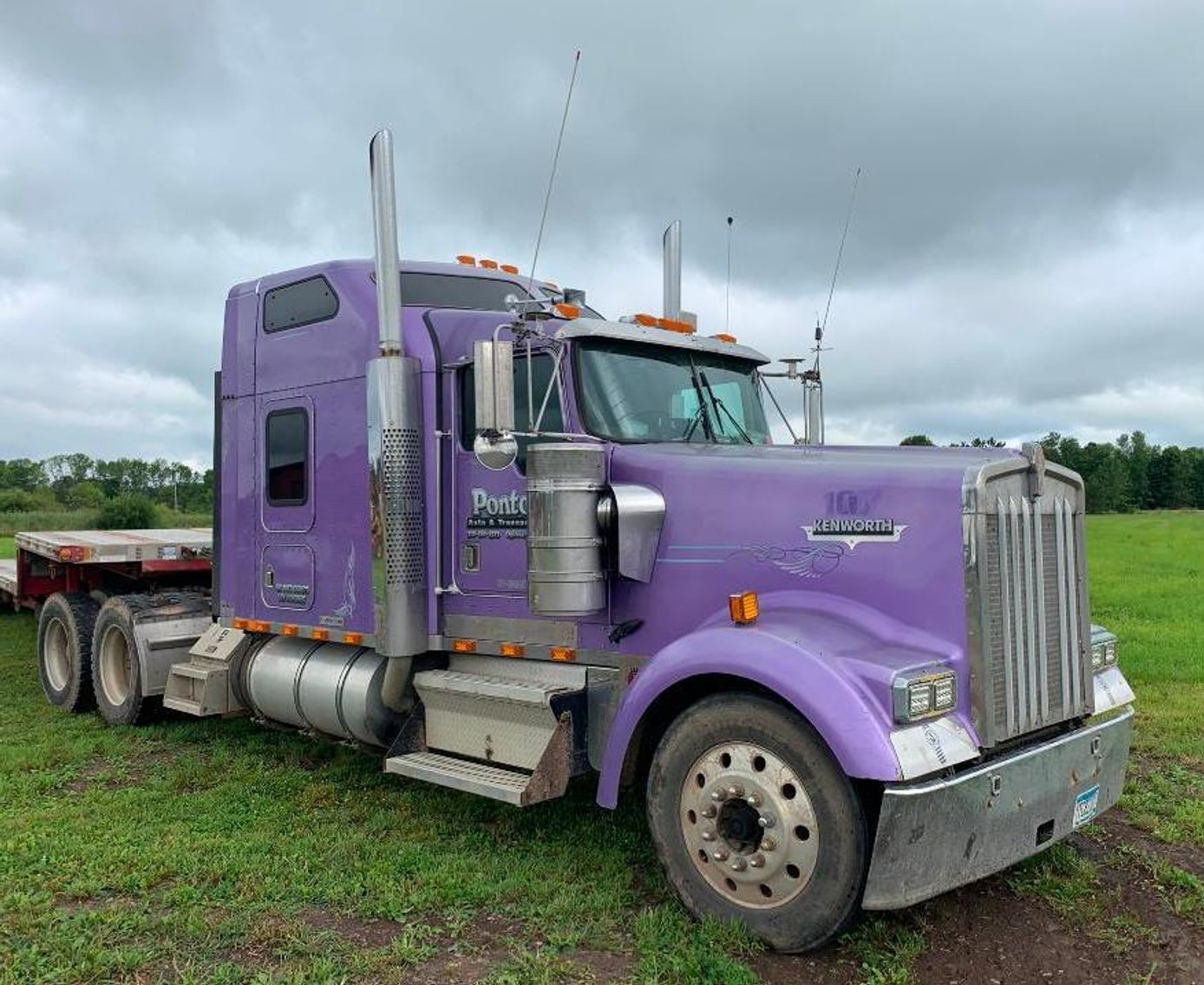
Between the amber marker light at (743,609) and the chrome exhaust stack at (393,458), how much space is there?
226 centimetres

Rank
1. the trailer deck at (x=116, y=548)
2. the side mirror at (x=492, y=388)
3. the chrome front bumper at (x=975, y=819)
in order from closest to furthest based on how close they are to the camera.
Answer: the chrome front bumper at (x=975, y=819)
the side mirror at (x=492, y=388)
the trailer deck at (x=116, y=548)

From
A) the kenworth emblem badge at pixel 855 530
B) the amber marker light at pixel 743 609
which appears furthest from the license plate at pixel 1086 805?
the amber marker light at pixel 743 609

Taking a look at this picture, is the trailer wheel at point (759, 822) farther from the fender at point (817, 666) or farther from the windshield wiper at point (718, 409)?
the windshield wiper at point (718, 409)

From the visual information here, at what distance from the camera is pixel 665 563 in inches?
200

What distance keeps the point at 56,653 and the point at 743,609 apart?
7786mm

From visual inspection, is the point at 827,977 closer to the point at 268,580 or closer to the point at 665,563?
the point at 665,563

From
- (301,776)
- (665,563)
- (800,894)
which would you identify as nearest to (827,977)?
(800,894)

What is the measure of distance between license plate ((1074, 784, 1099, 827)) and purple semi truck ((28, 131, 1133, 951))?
0.06 ft

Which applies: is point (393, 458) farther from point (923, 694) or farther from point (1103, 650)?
point (1103, 650)

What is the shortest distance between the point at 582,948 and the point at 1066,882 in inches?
90.3

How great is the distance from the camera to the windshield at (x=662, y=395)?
17.8ft

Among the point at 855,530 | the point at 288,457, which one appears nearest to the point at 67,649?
the point at 288,457

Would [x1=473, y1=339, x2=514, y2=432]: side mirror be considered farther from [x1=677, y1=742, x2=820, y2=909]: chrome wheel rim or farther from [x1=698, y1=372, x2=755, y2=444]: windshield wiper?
[x1=677, y1=742, x2=820, y2=909]: chrome wheel rim

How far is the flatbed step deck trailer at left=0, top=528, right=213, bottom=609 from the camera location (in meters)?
9.40
